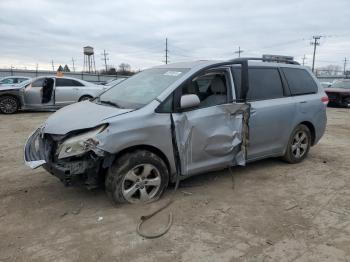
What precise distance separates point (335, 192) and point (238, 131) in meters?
1.55

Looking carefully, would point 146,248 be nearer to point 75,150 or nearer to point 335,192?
point 75,150

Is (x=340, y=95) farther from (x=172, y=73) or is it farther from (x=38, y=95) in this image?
(x=172, y=73)

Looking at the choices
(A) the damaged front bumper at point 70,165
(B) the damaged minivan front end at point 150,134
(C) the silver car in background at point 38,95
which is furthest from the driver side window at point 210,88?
(C) the silver car in background at point 38,95

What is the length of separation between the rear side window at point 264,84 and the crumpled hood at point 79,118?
2.06m

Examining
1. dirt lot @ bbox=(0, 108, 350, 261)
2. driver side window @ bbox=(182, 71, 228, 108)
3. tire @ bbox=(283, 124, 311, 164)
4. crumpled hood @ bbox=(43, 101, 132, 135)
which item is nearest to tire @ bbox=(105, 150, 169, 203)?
dirt lot @ bbox=(0, 108, 350, 261)

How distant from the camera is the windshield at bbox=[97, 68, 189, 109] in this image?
4.37m

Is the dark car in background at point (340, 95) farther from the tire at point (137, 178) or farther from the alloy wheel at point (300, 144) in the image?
the tire at point (137, 178)

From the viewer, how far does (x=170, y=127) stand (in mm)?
4160

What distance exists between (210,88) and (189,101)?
0.63 metres

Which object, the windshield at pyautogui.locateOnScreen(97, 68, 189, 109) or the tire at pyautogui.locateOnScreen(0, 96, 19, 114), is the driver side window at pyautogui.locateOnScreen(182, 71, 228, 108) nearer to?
the windshield at pyautogui.locateOnScreen(97, 68, 189, 109)

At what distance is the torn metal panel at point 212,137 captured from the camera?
4.31m

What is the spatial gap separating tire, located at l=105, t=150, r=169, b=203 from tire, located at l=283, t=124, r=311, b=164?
260cm

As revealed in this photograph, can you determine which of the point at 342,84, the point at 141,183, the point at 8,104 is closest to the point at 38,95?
the point at 8,104

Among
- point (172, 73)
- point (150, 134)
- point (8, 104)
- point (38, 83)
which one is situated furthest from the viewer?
point (38, 83)
